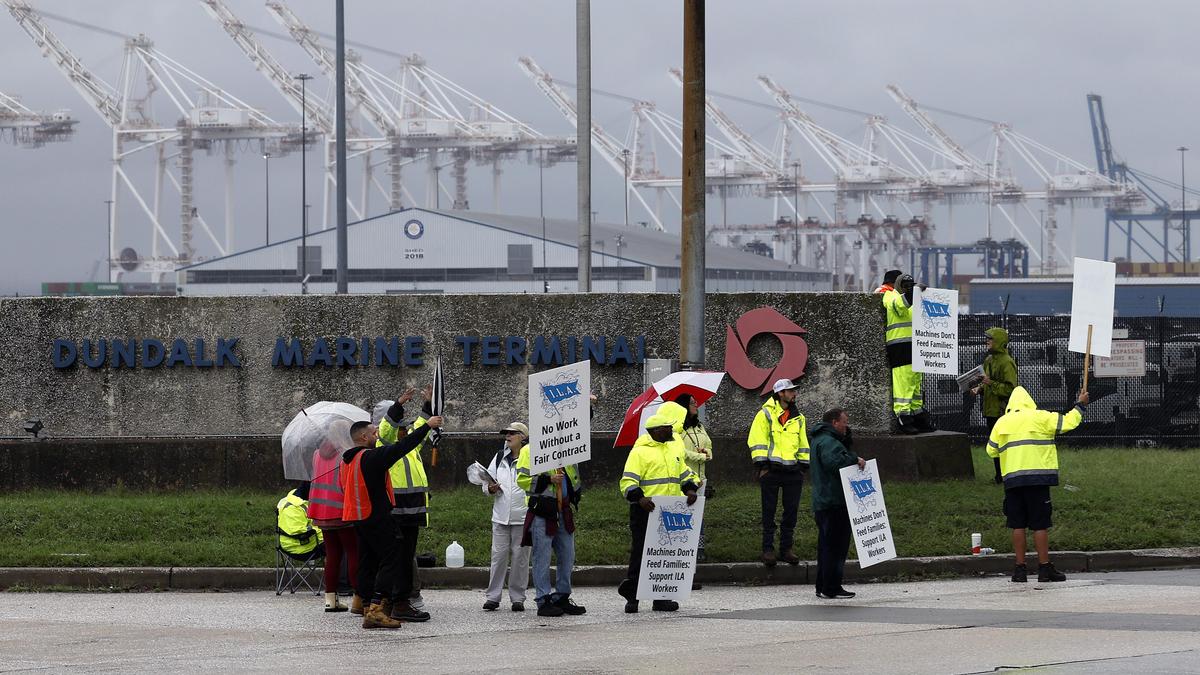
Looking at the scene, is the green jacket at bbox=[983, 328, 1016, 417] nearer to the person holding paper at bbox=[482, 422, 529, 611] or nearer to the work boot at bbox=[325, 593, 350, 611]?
the person holding paper at bbox=[482, 422, 529, 611]

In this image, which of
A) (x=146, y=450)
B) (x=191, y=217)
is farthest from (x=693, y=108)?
(x=191, y=217)

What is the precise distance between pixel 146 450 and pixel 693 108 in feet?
22.9

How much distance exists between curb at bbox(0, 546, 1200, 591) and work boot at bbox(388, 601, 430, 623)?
2.03m

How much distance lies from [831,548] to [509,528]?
2542mm

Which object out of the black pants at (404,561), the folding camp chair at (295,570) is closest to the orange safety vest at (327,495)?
the black pants at (404,561)

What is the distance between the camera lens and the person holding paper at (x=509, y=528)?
12.3 m

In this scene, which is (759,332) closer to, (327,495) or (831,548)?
(831,548)

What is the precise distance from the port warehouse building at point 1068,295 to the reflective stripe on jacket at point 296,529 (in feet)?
194

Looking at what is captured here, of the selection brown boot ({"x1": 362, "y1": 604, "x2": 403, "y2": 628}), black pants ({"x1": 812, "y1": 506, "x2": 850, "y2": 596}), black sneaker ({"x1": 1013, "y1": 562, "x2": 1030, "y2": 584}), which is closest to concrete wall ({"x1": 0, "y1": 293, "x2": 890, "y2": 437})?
black sneaker ({"x1": 1013, "y1": 562, "x2": 1030, "y2": 584})

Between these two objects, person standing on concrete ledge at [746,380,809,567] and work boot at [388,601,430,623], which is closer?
work boot at [388,601,430,623]

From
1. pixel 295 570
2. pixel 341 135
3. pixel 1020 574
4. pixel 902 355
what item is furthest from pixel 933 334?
pixel 341 135

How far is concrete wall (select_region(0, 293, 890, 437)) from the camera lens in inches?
711

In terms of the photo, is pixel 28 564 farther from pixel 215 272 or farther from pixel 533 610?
pixel 215 272

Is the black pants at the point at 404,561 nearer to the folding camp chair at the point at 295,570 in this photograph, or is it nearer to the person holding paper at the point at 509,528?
the person holding paper at the point at 509,528
